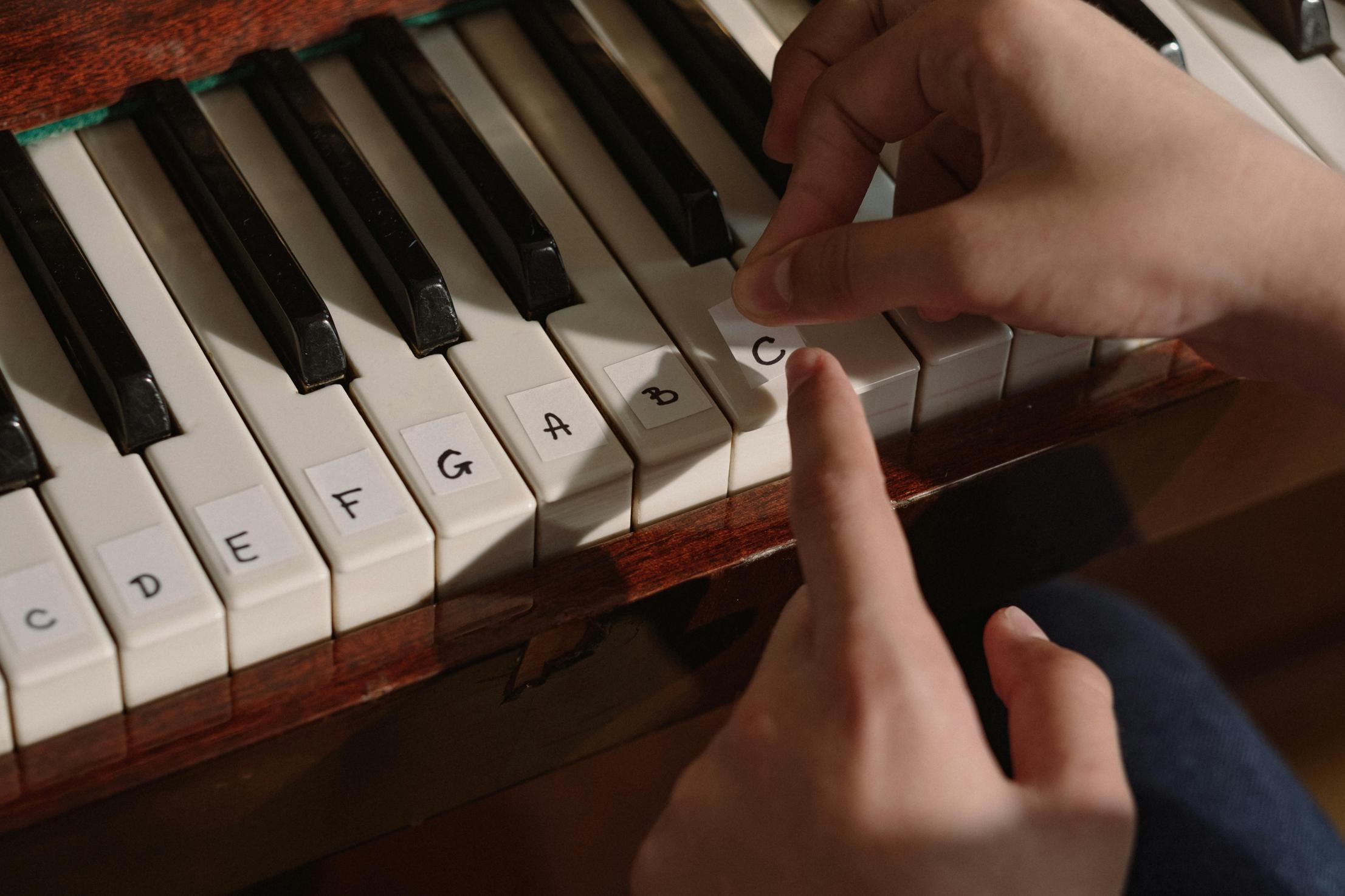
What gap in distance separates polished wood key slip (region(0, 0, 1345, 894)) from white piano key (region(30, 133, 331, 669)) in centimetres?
4

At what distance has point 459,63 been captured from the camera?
1.11 meters

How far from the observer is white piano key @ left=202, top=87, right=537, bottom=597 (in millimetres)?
844

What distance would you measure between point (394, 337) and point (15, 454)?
242 mm

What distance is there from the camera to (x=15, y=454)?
824mm

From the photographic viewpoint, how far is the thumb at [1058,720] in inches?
28.7

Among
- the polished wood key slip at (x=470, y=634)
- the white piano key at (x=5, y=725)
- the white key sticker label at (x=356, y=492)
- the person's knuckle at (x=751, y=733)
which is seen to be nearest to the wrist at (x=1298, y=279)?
the polished wood key slip at (x=470, y=634)

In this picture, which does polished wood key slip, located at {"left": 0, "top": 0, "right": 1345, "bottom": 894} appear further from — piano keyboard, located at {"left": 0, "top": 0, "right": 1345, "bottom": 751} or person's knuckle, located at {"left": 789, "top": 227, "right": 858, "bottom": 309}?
person's knuckle, located at {"left": 789, "top": 227, "right": 858, "bottom": 309}

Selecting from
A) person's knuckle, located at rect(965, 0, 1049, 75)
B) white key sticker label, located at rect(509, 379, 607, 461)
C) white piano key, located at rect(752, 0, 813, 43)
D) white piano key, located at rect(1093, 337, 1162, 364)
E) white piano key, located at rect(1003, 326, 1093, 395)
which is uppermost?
person's knuckle, located at rect(965, 0, 1049, 75)

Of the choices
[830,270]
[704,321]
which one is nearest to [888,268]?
[830,270]

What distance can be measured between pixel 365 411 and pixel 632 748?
0.56m

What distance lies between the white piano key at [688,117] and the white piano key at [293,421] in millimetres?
330

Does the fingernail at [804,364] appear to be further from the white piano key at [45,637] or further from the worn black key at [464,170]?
the white piano key at [45,637]

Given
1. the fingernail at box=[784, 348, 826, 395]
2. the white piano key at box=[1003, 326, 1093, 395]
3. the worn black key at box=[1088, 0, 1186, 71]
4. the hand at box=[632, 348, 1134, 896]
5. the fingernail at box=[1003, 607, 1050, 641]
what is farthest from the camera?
the worn black key at box=[1088, 0, 1186, 71]

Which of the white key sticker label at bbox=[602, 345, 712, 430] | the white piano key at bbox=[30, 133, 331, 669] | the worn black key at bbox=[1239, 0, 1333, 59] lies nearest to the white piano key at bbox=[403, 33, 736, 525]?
the white key sticker label at bbox=[602, 345, 712, 430]
